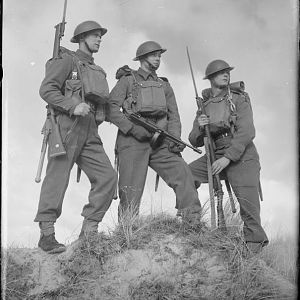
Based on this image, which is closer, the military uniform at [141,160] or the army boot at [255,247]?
the army boot at [255,247]

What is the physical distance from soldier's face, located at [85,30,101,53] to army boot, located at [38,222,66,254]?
2.07 meters

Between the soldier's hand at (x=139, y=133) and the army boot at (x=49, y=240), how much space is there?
4.67ft

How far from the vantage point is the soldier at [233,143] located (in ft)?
23.8

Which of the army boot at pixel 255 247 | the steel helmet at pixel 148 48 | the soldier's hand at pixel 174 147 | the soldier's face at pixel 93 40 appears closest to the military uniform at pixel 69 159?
the soldier's face at pixel 93 40

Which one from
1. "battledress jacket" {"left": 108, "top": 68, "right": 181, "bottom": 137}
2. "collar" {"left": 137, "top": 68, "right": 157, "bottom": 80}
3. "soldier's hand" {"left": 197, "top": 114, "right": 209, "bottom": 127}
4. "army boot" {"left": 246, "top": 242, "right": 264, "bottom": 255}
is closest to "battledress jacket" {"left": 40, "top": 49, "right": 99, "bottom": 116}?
"battledress jacket" {"left": 108, "top": 68, "right": 181, "bottom": 137}

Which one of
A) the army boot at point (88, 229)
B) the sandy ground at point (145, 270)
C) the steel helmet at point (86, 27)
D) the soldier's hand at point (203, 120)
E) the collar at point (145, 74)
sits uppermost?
the steel helmet at point (86, 27)

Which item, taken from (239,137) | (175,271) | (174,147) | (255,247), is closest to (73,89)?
(174,147)

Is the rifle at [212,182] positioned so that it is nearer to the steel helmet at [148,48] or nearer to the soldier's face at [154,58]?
the soldier's face at [154,58]

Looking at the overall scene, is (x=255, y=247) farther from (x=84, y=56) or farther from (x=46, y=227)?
(x=84, y=56)

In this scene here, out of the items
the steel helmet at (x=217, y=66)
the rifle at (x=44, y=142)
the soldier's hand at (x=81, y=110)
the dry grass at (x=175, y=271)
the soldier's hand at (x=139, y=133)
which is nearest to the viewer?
the dry grass at (x=175, y=271)

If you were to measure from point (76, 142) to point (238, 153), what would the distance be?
6.48 ft

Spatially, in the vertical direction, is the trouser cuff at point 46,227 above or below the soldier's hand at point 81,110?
below

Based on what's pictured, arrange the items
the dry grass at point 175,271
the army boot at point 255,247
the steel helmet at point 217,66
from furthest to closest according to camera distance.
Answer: the steel helmet at point 217,66
the army boot at point 255,247
the dry grass at point 175,271

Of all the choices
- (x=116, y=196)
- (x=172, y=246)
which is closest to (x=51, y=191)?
(x=116, y=196)
